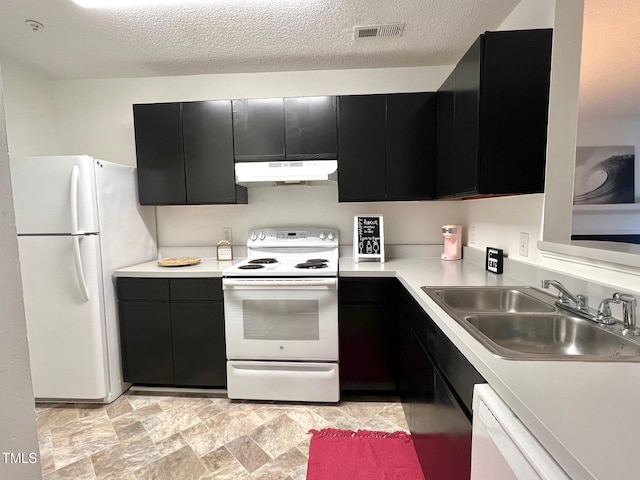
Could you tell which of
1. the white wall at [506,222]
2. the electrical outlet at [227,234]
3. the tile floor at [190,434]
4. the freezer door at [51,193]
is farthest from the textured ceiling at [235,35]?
the tile floor at [190,434]

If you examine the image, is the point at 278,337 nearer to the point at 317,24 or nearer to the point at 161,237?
the point at 161,237

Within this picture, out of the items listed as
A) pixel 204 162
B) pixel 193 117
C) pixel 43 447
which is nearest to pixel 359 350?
pixel 204 162

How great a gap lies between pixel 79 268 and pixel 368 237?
1.94 m

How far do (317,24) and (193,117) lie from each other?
1.07 metres

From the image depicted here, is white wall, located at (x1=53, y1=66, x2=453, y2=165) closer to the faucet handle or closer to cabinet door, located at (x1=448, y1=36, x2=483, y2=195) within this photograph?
cabinet door, located at (x1=448, y1=36, x2=483, y2=195)

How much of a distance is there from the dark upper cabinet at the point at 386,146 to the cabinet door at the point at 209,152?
810 mm

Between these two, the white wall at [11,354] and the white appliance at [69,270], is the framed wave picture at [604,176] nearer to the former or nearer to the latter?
the white wall at [11,354]

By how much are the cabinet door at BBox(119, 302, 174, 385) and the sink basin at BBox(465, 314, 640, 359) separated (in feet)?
6.39

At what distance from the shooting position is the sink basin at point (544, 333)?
3.48ft

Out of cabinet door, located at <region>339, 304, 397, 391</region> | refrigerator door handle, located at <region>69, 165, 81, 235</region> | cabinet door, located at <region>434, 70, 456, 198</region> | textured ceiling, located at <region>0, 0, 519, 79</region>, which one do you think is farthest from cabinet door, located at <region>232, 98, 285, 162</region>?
cabinet door, located at <region>339, 304, 397, 391</region>

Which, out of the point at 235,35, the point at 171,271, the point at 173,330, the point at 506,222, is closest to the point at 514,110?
the point at 506,222

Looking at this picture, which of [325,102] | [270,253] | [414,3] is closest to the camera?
[414,3]

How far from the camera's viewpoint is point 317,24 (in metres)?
1.82

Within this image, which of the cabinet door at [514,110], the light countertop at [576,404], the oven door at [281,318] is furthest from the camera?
the oven door at [281,318]
